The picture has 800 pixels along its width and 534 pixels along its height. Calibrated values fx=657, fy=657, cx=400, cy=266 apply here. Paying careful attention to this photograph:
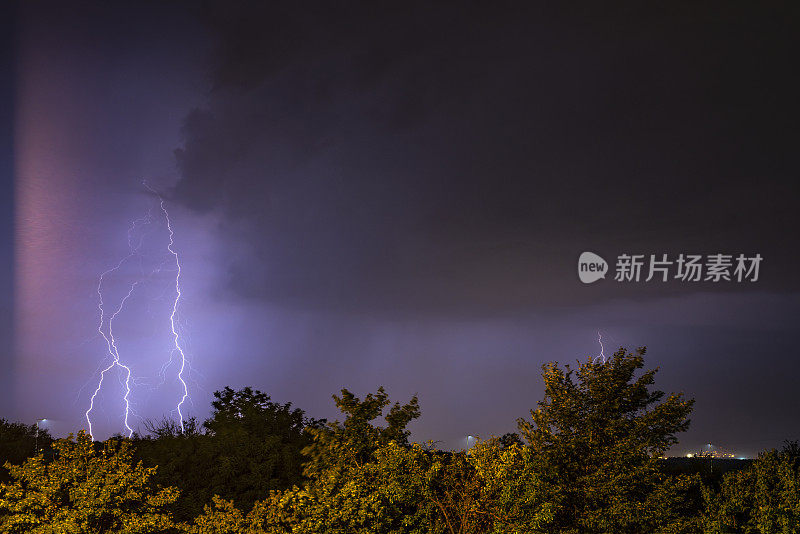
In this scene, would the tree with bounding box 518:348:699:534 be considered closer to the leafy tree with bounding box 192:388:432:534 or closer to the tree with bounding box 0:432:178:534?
the leafy tree with bounding box 192:388:432:534

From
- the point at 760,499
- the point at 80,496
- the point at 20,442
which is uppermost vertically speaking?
the point at 20,442

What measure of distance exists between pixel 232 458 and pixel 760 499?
14.7 meters

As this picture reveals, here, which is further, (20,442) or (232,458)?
(20,442)

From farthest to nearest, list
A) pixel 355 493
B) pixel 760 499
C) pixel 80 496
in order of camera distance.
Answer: pixel 80 496 < pixel 760 499 < pixel 355 493

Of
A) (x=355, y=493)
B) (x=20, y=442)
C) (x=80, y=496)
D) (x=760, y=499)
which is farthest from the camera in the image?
(x=20, y=442)

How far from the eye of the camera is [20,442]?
28047mm

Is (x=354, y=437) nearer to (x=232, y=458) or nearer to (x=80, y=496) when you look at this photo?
(x=80, y=496)

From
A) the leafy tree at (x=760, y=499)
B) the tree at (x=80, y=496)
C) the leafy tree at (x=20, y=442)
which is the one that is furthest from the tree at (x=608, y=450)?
the leafy tree at (x=20, y=442)

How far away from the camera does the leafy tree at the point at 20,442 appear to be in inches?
1051

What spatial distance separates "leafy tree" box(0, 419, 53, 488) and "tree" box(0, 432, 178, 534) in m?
12.5

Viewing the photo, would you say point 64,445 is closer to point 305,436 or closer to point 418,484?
point 418,484

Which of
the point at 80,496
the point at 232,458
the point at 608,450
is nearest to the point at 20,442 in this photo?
the point at 232,458

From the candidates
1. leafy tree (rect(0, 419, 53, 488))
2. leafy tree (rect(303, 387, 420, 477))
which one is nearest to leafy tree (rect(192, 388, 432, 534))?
leafy tree (rect(303, 387, 420, 477))

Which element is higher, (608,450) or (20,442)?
(20,442)
